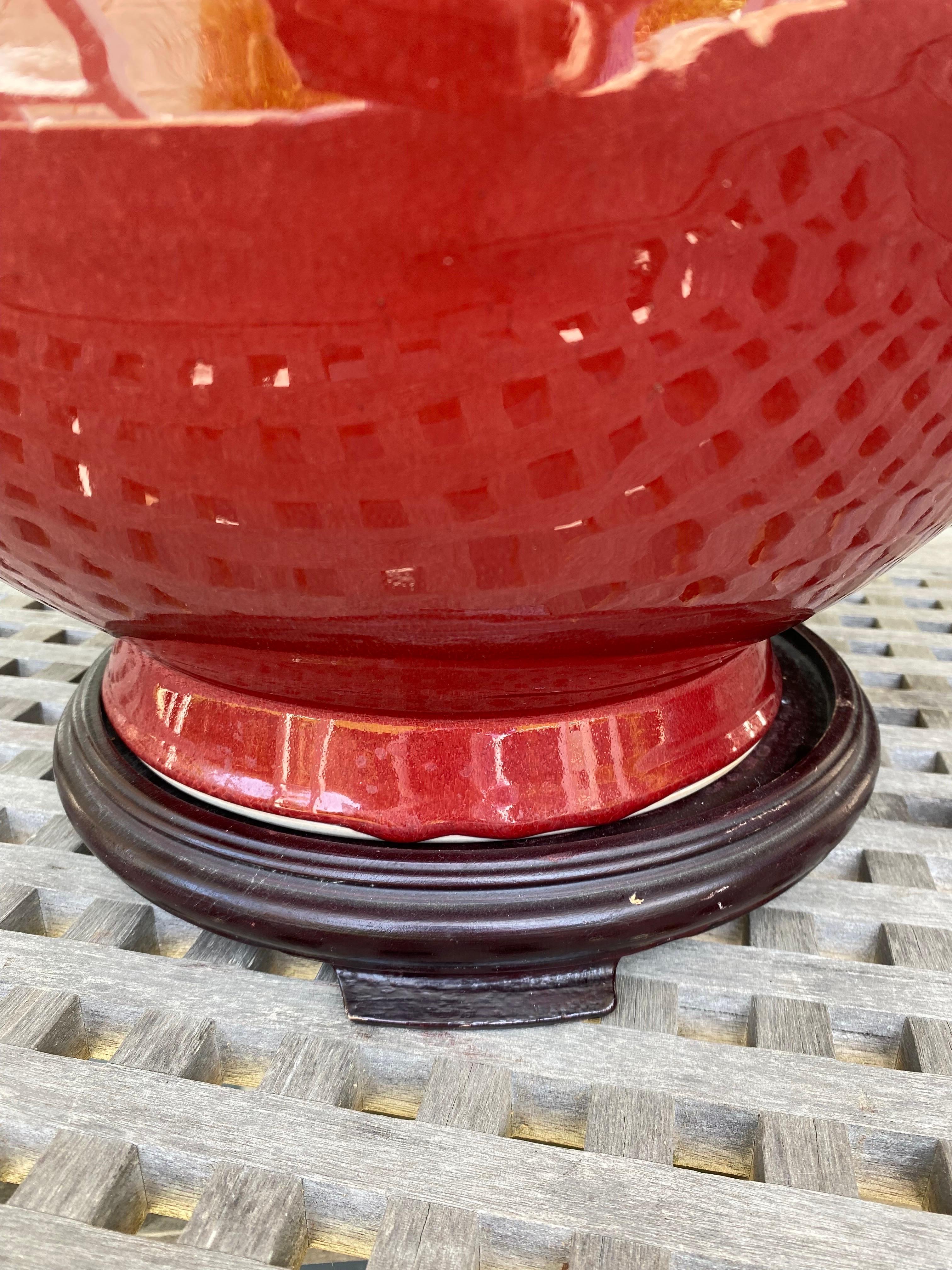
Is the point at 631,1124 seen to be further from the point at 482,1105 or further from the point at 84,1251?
the point at 84,1251

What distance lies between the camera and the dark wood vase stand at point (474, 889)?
37cm

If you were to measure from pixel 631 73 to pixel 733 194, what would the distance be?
0.04m

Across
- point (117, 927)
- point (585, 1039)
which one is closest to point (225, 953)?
point (117, 927)

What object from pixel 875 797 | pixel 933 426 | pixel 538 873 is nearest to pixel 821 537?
pixel 933 426

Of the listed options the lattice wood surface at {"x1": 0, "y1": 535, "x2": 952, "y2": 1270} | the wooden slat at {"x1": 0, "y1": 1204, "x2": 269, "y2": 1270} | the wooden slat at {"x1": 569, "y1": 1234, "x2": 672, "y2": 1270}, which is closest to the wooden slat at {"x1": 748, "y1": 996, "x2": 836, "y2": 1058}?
the lattice wood surface at {"x1": 0, "y1": 535, "x2": 952, "y2": 1270}

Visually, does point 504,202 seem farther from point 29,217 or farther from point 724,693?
point 724,693

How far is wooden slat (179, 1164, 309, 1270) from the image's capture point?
0.99 ft

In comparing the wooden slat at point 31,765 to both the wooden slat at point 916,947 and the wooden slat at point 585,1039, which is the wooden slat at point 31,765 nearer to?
the wooden slat at point 585,1039

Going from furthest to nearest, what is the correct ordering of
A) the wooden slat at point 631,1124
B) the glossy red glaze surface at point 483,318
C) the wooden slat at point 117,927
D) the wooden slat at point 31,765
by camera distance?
the wooden slat at point 31,765 → the wooden slat at point 117,927 → the wooden slat at point 631,1124 → the glossy red glaze surface at point 483,318

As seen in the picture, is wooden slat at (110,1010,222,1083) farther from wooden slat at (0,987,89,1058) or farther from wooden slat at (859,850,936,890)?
wooden slat at (859,850,936,890)

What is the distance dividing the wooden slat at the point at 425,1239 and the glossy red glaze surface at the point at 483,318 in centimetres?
18

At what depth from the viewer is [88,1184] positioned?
0.32 meters

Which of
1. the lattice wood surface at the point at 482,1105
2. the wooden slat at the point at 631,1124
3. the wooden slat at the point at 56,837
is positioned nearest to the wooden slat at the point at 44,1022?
the lattice wood surface at the point at 482,1105

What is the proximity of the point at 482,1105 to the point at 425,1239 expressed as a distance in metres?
0.05
